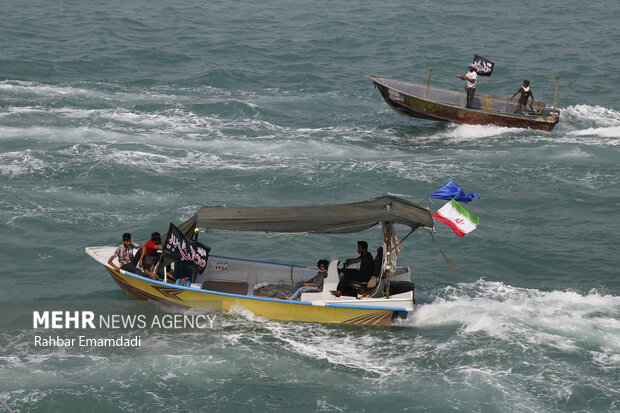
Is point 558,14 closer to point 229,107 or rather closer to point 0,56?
point 229,107

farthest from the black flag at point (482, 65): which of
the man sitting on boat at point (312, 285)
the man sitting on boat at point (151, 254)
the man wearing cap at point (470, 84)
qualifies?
the man sitting on boat at point (151, 254)

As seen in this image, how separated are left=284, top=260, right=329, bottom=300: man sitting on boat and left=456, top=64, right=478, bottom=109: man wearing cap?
47.2ft

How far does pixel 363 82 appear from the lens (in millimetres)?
37812

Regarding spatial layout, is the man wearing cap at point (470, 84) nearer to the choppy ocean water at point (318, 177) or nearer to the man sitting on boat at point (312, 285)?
the choppy ocean water at point (318, 177)

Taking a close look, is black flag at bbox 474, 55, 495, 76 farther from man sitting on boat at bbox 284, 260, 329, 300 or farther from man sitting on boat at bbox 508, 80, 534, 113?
man sitting on boat at bbox 284, 260, 329, 300

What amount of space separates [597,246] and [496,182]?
4.91 metres

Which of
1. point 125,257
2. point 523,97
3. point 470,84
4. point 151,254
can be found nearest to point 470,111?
point 470,84

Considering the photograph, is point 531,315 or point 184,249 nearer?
point 184,249

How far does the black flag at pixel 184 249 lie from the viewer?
17078mm

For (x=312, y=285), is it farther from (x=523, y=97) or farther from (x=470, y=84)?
(x=523, y=97)

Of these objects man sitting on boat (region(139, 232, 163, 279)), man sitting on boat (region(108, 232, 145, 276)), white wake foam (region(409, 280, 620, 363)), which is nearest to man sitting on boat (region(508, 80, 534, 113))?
white wake foam (region(409, 280, 620, 363))

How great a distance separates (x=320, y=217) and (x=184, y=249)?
114 inches

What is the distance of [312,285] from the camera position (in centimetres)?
1780

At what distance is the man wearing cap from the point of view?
99.9 ft
